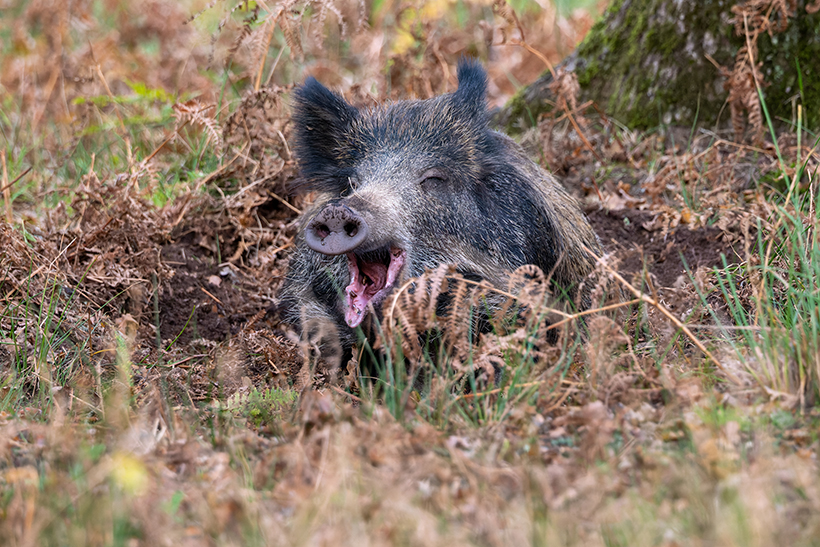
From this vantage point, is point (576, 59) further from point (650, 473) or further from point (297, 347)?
point (650, 473)

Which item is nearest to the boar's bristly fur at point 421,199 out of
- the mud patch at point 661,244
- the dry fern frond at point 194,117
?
the mud patch at point 661,244

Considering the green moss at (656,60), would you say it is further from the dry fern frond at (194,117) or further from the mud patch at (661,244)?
the dry fern frond at (194,117)

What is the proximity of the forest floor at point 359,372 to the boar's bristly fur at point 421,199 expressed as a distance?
0.32 meters

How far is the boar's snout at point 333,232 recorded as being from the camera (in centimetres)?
346

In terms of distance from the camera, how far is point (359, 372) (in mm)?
3709

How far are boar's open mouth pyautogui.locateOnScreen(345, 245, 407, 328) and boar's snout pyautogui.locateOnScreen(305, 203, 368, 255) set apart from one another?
34 cm

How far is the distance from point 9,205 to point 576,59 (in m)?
4.13

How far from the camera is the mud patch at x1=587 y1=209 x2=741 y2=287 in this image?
15.2 ft

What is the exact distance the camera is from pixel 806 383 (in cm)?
265

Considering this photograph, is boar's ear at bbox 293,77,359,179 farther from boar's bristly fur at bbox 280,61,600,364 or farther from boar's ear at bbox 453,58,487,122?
boar's ear at bbox 453,58,487,122

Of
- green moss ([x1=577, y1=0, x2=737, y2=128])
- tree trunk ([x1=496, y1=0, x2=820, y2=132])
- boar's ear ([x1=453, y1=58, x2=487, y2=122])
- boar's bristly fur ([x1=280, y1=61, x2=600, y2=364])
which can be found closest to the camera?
boar's bristly fur ([x1=280, y1=61, x2=600, y2=364])

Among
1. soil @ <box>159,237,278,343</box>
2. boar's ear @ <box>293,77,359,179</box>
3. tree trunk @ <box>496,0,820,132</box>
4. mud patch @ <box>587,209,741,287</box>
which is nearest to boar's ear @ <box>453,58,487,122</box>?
boar's ear @ <box>293,77,359,179</box>

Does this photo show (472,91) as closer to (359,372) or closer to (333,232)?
(333,232)

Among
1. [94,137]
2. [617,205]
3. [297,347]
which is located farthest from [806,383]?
[94,137]
